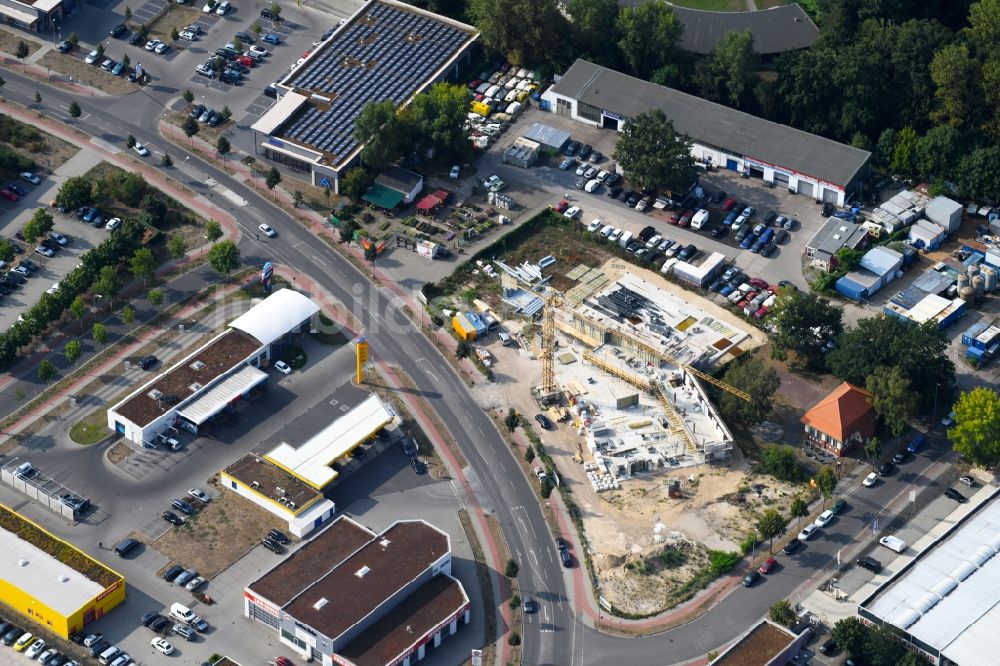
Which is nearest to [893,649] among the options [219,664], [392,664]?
[392,664]

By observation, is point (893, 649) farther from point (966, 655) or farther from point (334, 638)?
point (334, 638)

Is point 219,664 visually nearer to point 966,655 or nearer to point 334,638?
point 334,638

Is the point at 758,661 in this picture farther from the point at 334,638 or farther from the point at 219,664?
the point at 219,664

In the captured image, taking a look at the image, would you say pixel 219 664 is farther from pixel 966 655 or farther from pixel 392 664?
pixel 966 655

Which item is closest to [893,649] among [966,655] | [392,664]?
[966,655]

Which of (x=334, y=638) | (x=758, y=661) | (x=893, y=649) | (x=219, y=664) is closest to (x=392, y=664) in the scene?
(x=334, y=638)
